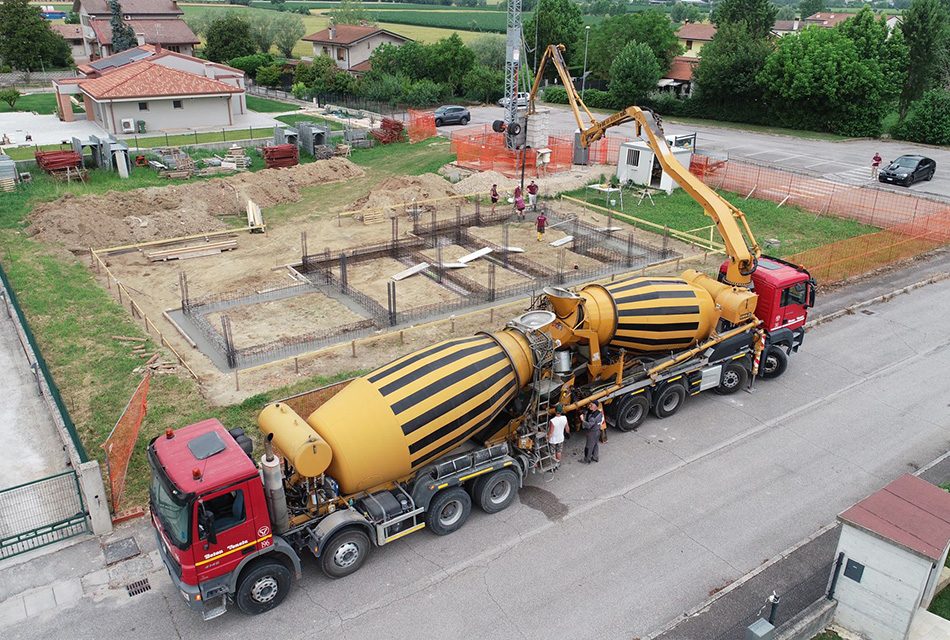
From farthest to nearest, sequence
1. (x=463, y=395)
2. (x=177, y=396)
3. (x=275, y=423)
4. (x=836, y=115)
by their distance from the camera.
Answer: (x=836, y=115) < (x=177, y=396) < (x=463, y=395) < (x=275, y=423)

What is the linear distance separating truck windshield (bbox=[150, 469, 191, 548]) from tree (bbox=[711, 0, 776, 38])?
66050 mm

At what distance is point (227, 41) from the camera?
77.4m

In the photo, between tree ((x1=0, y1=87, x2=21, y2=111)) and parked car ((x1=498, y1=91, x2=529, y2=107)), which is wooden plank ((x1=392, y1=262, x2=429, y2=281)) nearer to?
parked car ((x1=498, y1=91, x2=529, y2=107))

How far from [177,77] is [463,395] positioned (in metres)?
46.1

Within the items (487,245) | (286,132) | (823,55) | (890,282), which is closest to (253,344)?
(487,245)

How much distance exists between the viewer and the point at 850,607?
1096cm

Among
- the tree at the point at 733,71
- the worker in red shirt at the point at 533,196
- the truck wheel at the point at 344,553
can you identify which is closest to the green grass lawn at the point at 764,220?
the worker in red shirt at the point at 533,196

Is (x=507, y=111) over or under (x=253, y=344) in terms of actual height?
over

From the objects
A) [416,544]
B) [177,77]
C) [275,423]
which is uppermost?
[177,77]

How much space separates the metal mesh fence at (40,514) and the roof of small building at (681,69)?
227ft

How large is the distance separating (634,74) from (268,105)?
32105 mm

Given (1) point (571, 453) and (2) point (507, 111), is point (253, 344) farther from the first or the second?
(2) point (507, 111)

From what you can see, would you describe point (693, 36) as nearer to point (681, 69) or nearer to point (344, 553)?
point (681, 69)

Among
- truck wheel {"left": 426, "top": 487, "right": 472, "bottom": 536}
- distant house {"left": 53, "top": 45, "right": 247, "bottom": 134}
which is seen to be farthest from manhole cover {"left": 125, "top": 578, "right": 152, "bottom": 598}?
distant house {"left": 53, "top": 45, "right": 247, "bottom": 134}
